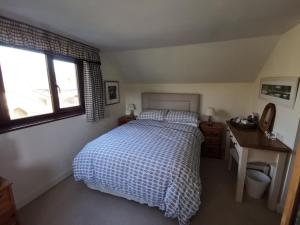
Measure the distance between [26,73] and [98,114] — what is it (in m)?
1.23

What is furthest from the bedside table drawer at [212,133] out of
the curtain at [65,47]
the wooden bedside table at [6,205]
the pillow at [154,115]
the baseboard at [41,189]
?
the wooden bedside table at [6,205]

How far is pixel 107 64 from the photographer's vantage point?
11.0 feet

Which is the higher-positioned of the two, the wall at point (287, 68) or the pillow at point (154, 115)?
the wall at point (287, 68)

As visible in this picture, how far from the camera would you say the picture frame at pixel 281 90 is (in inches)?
65.6

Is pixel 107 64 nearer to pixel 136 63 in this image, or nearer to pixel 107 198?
pixel 136 63

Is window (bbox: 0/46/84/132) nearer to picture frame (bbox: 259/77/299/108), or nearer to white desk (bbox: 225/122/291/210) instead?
white desk (bbox: 225/122/291/210)

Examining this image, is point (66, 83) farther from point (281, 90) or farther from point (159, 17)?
point (281, 90)

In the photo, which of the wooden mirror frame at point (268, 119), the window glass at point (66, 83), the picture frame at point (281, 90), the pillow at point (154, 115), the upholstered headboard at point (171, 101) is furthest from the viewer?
the upholstered headboard at point (171, 101)

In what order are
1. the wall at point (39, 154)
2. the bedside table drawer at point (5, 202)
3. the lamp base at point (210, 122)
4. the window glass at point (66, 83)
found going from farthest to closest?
the lamp base at point (210, 122) → the window glass at point (66, 83) → the wall at point (39, 154) → the bedside table drawer at point (5, 202)

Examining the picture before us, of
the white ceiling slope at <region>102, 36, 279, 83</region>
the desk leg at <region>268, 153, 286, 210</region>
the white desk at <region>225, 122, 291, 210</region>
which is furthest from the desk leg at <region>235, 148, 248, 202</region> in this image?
the white ceiling slope at <region>102, 36, 279, 83</region>

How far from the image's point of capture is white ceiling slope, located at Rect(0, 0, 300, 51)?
1.36 m

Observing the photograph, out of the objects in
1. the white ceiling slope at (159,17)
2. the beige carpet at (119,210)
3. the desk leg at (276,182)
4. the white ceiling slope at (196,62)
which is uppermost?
the white ceiling slope at (159,17)

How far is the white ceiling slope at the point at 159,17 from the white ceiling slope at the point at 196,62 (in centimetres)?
28

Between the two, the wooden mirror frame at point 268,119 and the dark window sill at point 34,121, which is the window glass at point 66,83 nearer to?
the dark window sill at point 34,121
